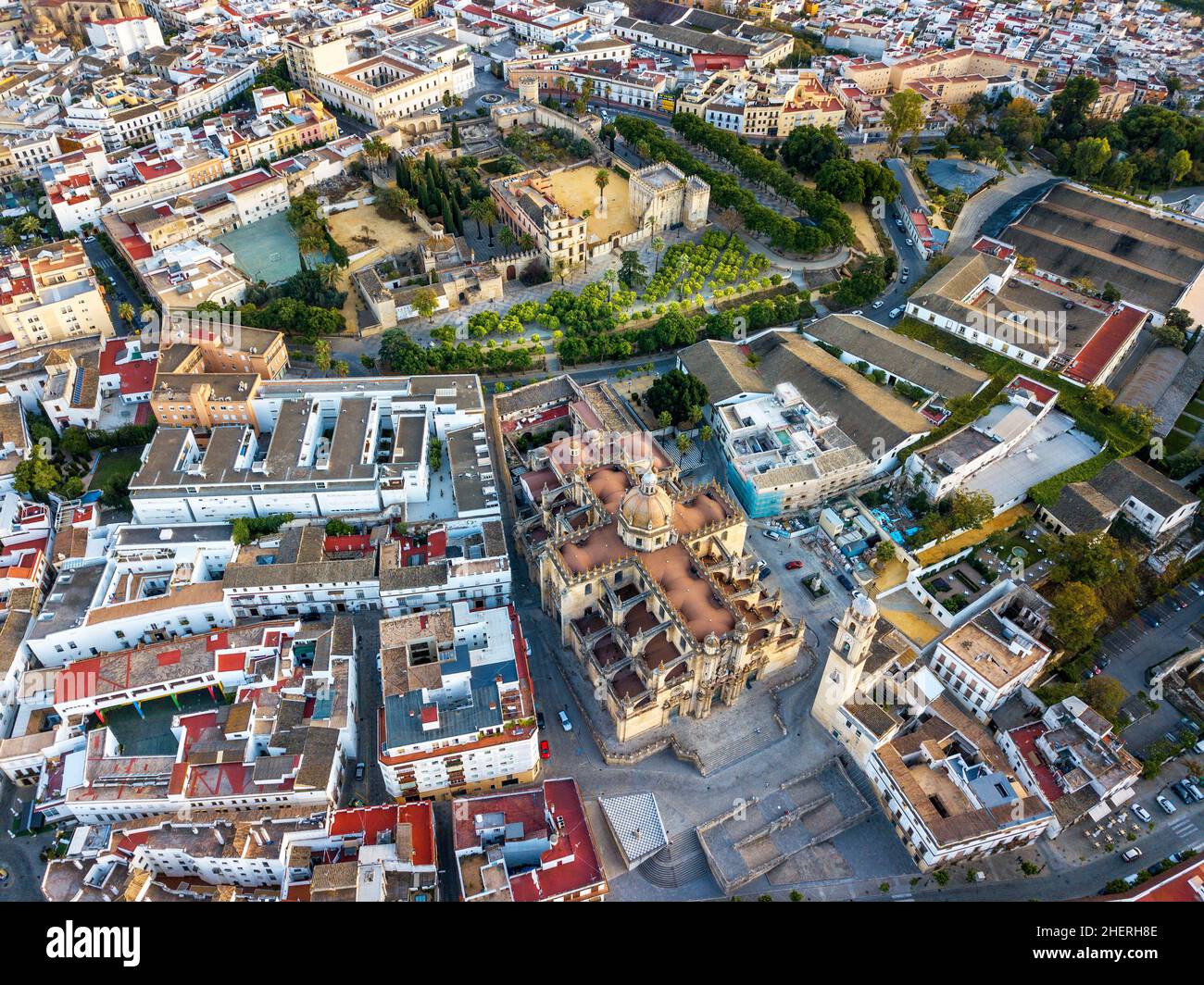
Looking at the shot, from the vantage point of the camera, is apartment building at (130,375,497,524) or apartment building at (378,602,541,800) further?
apartment building at (130,375,497,524)

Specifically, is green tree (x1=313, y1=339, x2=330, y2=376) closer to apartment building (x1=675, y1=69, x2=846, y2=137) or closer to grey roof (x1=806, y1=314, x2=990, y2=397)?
grey roof (x1=806, y1=314, x2=990, y2=397)

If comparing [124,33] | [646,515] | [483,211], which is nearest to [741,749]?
[646,515]

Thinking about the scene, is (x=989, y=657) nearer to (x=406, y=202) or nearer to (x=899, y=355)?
(x=899, y=355)

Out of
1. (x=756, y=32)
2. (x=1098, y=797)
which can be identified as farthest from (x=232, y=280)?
(x=756, y=32)

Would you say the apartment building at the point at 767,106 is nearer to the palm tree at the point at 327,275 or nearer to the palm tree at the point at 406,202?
the palm tree at the point at 406,202

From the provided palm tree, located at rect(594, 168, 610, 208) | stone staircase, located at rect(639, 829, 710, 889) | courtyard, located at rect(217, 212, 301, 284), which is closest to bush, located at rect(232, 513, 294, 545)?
courtyard, located at rect(217, 212, 301, 284)
